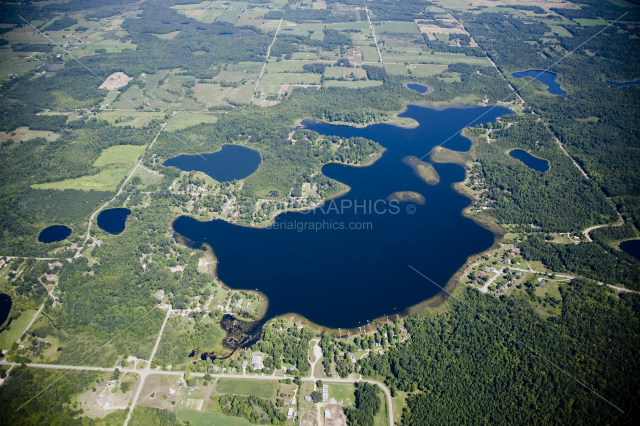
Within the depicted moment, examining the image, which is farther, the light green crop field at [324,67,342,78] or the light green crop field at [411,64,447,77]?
the light green crop field at [324,67,342,78]

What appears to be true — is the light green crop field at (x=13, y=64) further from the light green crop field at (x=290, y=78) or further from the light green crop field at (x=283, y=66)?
the light green crop field at (x=290, y=78)

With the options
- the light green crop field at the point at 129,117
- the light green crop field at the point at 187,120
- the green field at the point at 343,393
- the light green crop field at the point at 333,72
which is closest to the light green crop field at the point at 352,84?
the light green crop field at the point at 333,72

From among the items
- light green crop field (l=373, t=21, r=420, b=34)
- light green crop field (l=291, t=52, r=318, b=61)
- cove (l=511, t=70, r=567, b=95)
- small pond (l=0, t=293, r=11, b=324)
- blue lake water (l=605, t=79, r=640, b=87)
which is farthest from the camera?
light green crop field (l=373, t=21, r=420, b=34)

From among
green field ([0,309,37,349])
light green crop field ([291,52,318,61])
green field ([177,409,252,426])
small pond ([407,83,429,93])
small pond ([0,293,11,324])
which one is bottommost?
small pond ([0,293,11,324])

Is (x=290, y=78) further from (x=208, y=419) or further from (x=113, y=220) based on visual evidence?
(x=208, y=419)

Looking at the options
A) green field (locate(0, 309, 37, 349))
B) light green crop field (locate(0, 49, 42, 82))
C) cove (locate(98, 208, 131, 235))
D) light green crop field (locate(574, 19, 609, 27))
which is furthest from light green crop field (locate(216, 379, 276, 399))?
light green crop field (locate(574, 19, 609, 27))

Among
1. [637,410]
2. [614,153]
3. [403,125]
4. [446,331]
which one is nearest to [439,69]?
[403,125]

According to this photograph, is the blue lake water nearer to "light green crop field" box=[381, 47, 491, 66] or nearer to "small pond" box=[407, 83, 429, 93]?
"light green crop field" box=[381, 47, 491, 66]
